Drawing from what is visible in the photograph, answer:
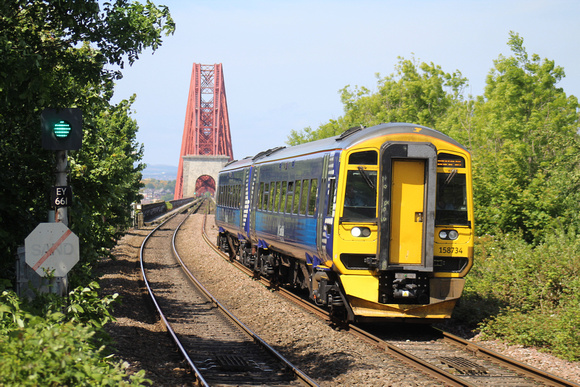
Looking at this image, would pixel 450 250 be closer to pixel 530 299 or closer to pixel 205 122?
pixel 530 299

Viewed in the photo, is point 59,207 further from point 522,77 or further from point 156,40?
point 522,77

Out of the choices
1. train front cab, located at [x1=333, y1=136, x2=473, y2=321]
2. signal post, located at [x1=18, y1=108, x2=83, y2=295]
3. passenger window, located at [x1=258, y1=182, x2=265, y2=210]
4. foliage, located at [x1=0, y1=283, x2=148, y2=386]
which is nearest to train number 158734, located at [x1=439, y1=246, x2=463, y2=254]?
train front cab, located at [x1=333, y1=136, x2=473, y2=321]

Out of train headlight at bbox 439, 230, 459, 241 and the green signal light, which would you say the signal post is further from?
train headlight at bbox 439, 230, 459, 241

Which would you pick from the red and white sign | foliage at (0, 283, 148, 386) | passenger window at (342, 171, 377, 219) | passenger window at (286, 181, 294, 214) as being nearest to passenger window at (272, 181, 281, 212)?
passenger window at (286, 181, 294, 214)

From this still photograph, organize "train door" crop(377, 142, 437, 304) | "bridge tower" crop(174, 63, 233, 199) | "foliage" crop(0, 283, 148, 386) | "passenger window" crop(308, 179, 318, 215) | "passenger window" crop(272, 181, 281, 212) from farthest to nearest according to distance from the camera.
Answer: "bridge tower" crop(174, 63, 233, 199), "passenger window" crop(272, 181, 281, 212), "passenger window" crop(308, 179, 318, 215), "train door" crop(377, 142, 437, 304), "foliage" crop(0, 283, 148, 386)

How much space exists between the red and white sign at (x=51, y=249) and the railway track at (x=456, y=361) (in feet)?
15.8

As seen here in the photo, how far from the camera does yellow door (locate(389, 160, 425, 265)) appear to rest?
1058 cm

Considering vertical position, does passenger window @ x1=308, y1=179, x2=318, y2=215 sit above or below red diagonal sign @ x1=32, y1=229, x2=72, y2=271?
above

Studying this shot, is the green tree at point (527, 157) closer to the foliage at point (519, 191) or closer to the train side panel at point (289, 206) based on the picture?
the foliage at point (519, 191)

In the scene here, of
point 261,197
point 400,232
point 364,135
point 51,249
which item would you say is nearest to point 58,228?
point 51,249

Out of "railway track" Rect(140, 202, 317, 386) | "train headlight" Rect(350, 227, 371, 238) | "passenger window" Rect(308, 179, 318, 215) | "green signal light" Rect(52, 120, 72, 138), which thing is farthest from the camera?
"passenger window" Rect(308, 179, 318, 215)

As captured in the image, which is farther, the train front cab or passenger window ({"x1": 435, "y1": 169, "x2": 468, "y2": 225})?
passenger window ({"x1": 435, "y1": 169, "x2": 468, "y2": 225})

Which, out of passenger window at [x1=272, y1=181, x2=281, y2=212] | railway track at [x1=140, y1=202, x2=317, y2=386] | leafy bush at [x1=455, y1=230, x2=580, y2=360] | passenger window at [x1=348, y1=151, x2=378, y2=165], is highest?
passenger window at [x1=348, y1=151, x2=378, y2=165]

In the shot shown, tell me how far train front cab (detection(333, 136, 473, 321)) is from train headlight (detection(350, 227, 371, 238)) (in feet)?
0.05
